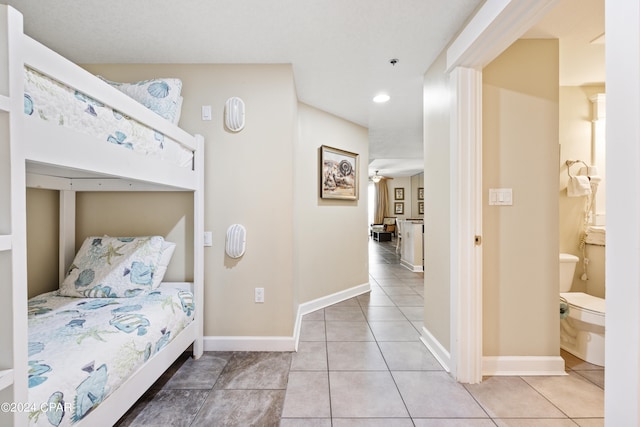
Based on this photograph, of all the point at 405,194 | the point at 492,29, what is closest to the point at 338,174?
the point at 492,29

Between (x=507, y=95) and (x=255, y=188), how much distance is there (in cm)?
190

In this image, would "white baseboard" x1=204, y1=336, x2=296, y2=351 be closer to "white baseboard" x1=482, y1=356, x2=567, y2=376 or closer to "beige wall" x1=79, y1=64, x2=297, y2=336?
"beige wall" x1=79, y1=64, x2=297, y2=336

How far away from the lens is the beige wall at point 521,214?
70.9 inches

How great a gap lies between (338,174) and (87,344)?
2737mm

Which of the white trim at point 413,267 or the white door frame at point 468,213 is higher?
the white door frame at point 468,213

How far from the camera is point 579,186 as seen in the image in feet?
7.45

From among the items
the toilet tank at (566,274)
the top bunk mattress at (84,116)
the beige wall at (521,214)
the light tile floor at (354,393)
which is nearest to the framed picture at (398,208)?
the toilet tank at (566,274)

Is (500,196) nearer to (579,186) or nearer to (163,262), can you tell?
(579,186)

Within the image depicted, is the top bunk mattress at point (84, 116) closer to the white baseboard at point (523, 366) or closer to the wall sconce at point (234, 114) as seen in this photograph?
the wall sconce at point (234, 114)

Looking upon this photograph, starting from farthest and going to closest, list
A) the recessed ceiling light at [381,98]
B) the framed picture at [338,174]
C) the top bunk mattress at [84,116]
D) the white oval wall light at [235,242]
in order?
the framed picture at [338,174] < the recessed ceiling light at [381,98] < the white oval wall light at [235,242] < the top bunk mattress at [84,116]

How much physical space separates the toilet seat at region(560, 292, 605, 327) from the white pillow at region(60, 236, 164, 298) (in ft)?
9.86

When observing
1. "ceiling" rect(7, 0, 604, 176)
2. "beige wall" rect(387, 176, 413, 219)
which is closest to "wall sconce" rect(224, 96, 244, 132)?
"ceiling" rect(7, 0, 604, 176)

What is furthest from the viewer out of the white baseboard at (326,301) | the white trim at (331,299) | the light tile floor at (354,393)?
the white trim at (331,299)

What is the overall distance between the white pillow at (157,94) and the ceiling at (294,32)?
0.33 m
